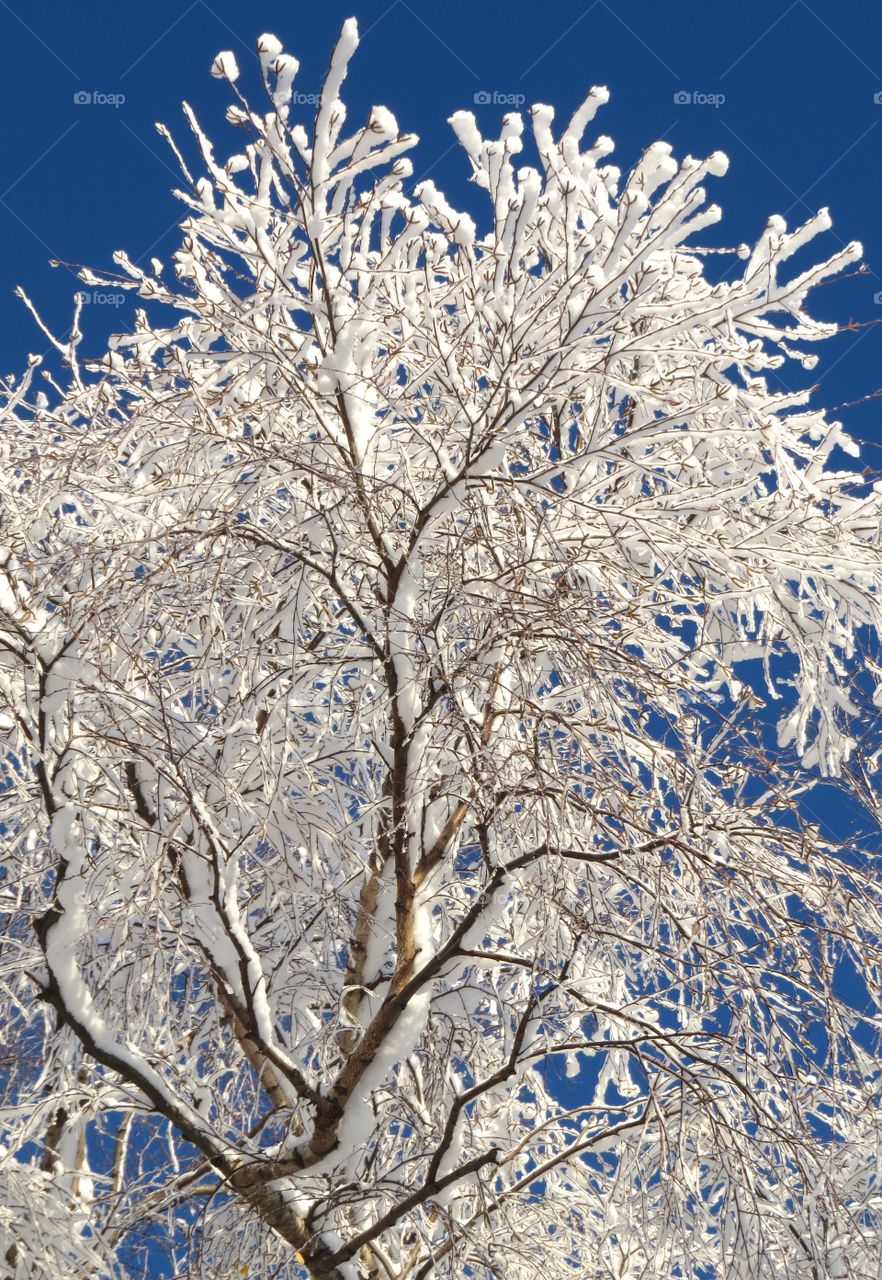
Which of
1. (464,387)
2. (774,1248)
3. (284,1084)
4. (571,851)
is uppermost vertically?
(464,387)

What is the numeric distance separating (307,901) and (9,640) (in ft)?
5.31

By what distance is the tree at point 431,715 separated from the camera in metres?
3.63

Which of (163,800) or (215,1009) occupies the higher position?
(163,800)

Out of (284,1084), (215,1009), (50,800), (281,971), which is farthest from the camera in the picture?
(215,1009)

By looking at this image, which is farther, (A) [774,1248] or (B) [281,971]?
(B) [281,971]

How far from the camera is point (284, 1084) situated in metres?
4.46

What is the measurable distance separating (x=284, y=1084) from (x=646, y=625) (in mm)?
2097

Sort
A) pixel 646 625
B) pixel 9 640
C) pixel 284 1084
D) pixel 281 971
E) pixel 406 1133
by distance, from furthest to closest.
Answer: pixel 406 1133 → pixel 281 971 → pixel 284 1084 → pixel 646 625 → pixel 9 640

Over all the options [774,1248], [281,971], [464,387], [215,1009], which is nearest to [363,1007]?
[281,971]

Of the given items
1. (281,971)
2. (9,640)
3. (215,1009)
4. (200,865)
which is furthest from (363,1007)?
(9,640)

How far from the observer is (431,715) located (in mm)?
4074

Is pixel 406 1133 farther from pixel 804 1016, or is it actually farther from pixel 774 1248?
pixel 804 1016

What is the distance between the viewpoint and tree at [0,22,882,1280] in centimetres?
363

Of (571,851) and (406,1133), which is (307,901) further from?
(406,1133)
